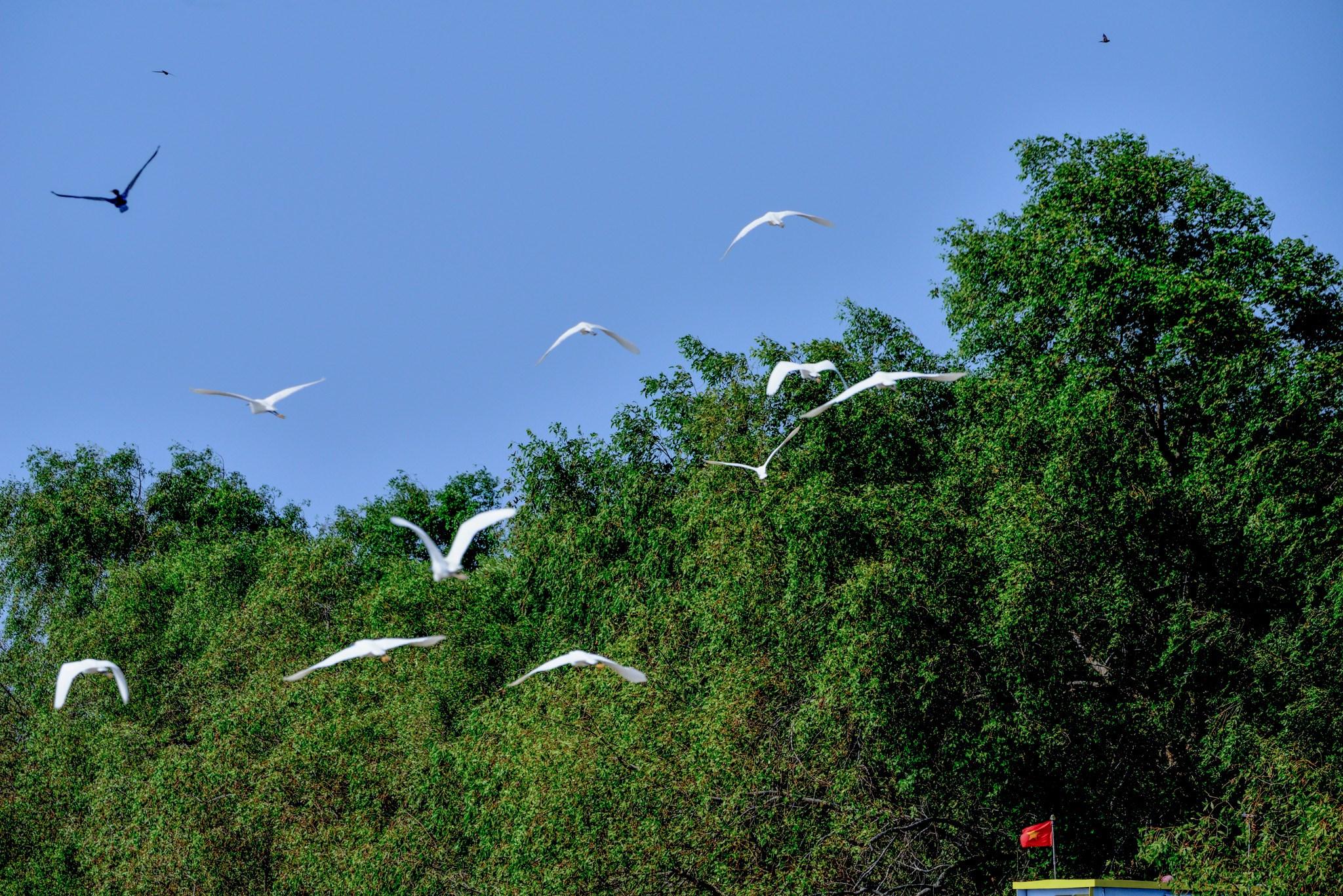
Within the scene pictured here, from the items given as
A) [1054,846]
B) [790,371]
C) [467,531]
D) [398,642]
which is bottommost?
[1054,846]

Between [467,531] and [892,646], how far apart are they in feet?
41.8

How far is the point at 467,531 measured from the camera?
506 inches

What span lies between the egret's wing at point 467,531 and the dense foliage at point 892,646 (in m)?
11.9

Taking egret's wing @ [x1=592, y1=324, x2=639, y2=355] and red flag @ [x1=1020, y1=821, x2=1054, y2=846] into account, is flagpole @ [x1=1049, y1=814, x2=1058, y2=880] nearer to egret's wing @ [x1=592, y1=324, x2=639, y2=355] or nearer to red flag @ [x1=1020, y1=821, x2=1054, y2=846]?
red flag @ [x1=1020, y1=821, x2=1054, y2=846]

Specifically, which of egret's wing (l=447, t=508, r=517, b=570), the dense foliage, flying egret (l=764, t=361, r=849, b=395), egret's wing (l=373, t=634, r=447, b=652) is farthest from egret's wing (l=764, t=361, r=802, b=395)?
the dense foliage

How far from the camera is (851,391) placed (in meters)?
15.2

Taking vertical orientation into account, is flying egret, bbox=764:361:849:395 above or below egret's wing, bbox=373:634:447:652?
above

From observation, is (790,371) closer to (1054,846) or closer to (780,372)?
(780,372)

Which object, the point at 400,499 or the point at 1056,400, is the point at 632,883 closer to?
the point at 1056,400

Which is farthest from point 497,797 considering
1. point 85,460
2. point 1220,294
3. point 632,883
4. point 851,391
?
point 85,460

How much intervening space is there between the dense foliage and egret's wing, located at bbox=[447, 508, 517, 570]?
11.9 meters

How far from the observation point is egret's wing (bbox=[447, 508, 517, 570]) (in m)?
12.1

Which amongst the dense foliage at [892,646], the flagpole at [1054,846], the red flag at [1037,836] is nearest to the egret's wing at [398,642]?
the dense foliage at [892,646]

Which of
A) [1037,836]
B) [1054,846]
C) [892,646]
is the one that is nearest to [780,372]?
[892,646]
